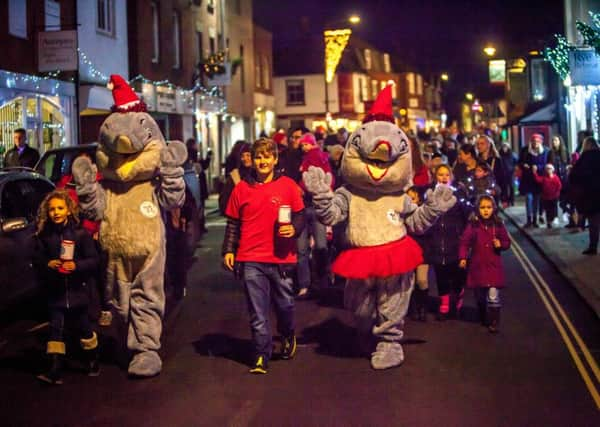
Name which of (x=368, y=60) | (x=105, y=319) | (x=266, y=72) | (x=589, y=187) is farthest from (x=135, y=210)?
(x=368, y=60)

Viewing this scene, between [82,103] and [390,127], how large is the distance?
15202 mm

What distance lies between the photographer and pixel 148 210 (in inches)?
296

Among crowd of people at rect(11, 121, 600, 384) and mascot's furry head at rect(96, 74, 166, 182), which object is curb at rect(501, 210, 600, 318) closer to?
crowd of people at rect(11, 121, 600, 384)

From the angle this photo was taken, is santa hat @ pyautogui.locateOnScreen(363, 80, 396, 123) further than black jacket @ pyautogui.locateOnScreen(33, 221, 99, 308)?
Yes

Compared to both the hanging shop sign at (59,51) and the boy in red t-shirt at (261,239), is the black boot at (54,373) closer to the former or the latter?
the boy in red t-shirt at (261,239)

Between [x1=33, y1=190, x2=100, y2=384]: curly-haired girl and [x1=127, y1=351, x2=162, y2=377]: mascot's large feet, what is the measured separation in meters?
0.55

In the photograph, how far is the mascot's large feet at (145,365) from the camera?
7.35m

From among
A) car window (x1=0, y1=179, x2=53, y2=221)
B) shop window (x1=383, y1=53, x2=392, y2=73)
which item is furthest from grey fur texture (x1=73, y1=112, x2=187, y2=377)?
shop window (x1=383, y1=53, x2=392, y2=73)

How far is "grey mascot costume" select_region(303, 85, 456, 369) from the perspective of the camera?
7.52 m

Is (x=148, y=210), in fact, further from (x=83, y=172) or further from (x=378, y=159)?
(x=378, y=159)

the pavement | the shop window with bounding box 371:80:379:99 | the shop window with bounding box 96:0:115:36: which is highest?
the shop window with bounding box 371:80:379:99

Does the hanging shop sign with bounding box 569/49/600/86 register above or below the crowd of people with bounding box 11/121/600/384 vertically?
above

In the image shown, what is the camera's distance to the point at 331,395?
6742 mm

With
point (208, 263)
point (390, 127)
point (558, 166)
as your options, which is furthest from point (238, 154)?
point (558, 166)
